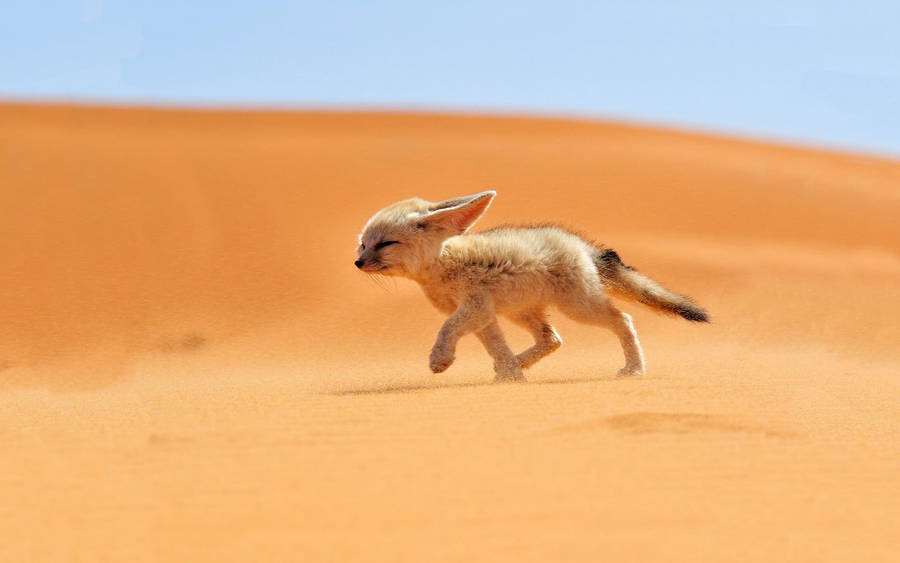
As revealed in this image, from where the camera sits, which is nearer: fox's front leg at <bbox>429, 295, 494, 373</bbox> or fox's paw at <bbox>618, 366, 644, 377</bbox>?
fox's front leg at <bbox>429, 295, 494, 373</bbox>

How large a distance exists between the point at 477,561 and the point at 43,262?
14016 millimetres

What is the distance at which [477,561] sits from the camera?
2711 mm

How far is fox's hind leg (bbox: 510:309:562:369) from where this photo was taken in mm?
7188

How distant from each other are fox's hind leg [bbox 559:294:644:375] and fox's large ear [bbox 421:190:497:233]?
0.91 m

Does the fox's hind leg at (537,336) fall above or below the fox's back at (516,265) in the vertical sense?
below

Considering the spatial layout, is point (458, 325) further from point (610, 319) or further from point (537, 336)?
point (610, 319)

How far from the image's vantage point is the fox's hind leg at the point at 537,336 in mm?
7188

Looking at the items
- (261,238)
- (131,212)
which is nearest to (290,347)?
(261,238)

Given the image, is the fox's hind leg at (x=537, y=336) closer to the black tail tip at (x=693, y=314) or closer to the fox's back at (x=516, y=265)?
the fox's back at (x=516, y=265)

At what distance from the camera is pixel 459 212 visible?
21.7ft

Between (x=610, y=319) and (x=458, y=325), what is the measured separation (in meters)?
1.29

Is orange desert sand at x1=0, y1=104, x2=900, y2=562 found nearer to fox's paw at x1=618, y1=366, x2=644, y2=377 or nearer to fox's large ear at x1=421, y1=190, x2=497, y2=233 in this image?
fox's paw at x1=618, y1=366, x2=644, y2=377

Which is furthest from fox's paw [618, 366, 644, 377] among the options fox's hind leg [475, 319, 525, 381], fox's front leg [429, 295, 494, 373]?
fox's front leg [429, 295, 494, 373]

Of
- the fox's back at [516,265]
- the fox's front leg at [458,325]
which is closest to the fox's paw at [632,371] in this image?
the fox's back at [516,265]
